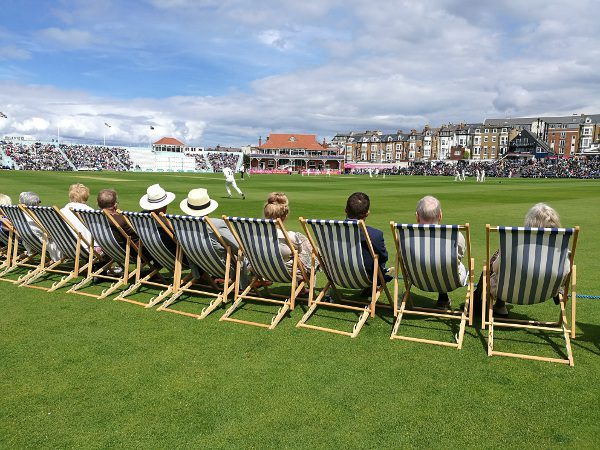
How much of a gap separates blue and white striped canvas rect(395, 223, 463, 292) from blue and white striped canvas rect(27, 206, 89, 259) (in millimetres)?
4667

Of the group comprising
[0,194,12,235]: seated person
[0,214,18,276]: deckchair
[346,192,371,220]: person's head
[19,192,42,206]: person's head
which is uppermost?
[346,192,371,220]: person's head

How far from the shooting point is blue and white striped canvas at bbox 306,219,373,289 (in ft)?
16.0

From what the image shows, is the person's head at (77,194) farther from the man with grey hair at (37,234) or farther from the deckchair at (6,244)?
the deckchair at (6,244)

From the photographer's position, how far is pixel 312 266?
558 cm

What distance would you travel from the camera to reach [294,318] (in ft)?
18.2

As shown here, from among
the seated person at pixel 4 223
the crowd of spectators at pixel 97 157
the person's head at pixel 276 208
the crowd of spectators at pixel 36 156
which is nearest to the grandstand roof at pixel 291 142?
the crowd of spectators at pixel 97 157

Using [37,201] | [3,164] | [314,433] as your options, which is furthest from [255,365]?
[3,164]

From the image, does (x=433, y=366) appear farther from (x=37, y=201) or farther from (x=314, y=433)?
(x=37, y=201)

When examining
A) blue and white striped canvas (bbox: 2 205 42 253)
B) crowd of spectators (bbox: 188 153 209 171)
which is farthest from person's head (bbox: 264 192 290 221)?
crowd of spectators (bbox: 188 153 209 171)

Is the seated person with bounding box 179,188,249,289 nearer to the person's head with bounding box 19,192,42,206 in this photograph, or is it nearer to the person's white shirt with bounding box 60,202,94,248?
the person's white shirt with bounding box 60,202,94,248

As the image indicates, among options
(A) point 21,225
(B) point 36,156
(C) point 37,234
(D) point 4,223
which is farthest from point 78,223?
(B) point 36,156

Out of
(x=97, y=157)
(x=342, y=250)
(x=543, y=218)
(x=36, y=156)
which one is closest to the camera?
(x=543, y=218)

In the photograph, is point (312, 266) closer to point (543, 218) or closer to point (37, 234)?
point (543, 218)

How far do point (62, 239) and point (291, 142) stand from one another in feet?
378
